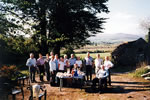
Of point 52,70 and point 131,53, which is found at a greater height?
point 131,53

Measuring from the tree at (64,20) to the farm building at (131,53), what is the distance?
3782mm

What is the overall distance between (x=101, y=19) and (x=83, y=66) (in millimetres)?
10630

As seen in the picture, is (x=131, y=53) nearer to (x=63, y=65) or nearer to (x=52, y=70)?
(x=63, y=65)

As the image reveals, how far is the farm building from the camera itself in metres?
21.1

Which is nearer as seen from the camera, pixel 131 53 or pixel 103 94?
pixel 103 94

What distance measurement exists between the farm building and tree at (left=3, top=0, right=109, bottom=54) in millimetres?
3782

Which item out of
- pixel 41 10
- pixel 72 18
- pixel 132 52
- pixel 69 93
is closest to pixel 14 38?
pixel 69 93

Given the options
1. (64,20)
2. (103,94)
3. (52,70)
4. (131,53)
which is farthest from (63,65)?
(131,53)

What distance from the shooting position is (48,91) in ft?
34.4

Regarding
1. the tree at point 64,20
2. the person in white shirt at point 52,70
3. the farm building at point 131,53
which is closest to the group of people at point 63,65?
the person in white shirt at point 52,70

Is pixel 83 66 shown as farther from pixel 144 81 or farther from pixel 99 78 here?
pixel 144 81

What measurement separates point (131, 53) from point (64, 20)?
8885 millimetres

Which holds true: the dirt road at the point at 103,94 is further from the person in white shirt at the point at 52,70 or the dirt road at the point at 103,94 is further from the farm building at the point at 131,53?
the farm building at the point at 131,53

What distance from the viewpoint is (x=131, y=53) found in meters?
21.3
